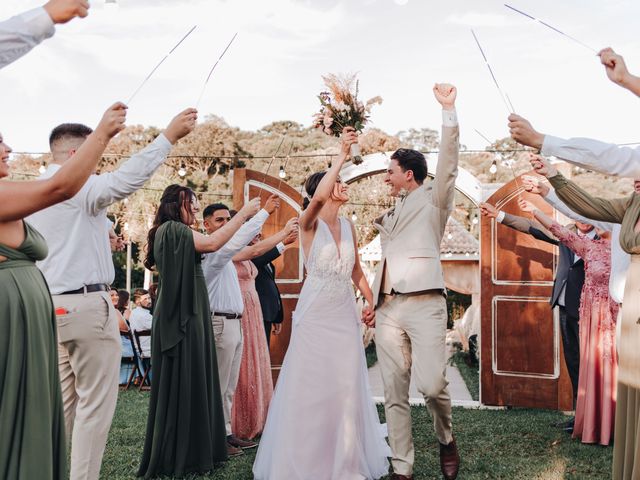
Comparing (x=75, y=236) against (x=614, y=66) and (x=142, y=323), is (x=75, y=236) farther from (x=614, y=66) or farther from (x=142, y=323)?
(x=142, y=323)

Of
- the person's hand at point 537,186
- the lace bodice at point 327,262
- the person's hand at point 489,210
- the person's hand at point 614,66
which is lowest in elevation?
the lace bodice at point 327,262

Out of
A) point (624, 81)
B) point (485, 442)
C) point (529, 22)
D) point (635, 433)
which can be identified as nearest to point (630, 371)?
point (635, 433)

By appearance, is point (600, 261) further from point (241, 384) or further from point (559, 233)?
point (241, 384)

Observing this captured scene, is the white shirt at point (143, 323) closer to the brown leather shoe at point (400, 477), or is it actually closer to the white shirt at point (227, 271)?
the white shirt at point (227, 271)

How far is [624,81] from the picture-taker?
10.8 ft

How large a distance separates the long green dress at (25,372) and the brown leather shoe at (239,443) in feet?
10.8

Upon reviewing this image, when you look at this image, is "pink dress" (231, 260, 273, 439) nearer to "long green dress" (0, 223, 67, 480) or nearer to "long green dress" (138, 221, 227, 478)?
"long green dress" (138, 221, 227, 478)

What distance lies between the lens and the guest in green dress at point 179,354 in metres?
4.93

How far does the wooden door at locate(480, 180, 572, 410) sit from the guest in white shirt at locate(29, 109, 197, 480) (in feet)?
20.9

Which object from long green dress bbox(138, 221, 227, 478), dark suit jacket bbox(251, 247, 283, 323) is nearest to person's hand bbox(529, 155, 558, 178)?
long green dress bbox(138, 221, 227, 478)

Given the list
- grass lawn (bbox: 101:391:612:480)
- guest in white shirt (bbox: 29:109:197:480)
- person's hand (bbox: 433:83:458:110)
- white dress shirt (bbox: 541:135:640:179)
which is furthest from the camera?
grass lawn (bbox: 101:391:612:480)

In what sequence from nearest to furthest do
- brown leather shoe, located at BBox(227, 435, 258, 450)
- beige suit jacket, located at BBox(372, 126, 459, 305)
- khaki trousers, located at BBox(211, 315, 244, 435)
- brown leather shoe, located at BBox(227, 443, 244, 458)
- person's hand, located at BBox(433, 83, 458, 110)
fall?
person's hand, located at BBox(433, 83, 458, 110), beige suit jacket, located at BBox(372, 126, 459, 305), brown leather shoe, located at BBox(227, 443, 244, 458), khaki trousers, located at BBox(211, 315, 244, 435), brown leather shoe, located at BBox(227, 435, 258, 450)

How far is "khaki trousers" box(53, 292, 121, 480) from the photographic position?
3623 millimetres

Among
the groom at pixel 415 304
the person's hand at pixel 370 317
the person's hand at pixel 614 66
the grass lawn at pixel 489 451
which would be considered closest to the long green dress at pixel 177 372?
the grass lawn at pixel 489 451
